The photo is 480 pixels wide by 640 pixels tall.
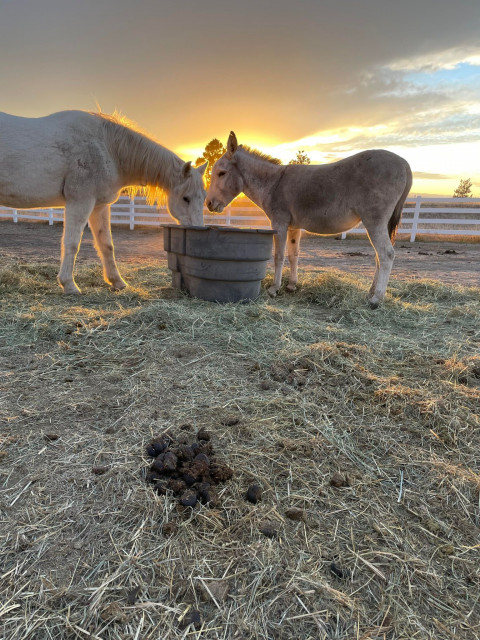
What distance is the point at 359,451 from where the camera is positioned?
6.47 feet

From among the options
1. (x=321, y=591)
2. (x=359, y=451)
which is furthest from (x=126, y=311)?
(x=321, y=591)

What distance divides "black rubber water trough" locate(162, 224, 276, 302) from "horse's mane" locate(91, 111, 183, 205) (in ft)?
2.95

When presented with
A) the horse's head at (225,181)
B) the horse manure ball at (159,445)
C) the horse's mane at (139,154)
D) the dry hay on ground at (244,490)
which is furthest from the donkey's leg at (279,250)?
the horse manure ball at (159,445)

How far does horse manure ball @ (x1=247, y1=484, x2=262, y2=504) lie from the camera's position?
1595 millimetres

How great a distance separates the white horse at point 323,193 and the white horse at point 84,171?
24.1 inches

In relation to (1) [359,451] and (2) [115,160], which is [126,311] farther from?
(1) [359,451]

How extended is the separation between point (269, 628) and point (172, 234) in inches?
178

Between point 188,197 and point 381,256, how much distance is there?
284 centimetres

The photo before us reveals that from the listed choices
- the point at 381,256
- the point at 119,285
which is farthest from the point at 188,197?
the point at 381,256

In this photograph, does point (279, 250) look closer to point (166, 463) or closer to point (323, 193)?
point (323, 193)

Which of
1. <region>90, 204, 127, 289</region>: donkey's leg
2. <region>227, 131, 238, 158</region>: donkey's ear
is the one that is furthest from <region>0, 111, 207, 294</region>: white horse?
<region>227, 131, 238, 158</region>: donkey's ear

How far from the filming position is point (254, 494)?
160 cm

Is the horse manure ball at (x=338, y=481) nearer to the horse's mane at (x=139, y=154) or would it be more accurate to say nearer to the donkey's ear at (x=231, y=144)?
the horse's mane at (x=139, y=154)

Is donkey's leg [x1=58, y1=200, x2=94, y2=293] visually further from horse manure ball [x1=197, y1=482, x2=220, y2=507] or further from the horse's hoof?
horse manure ball [x1=197, y1=482, x2=220, y2=507]
